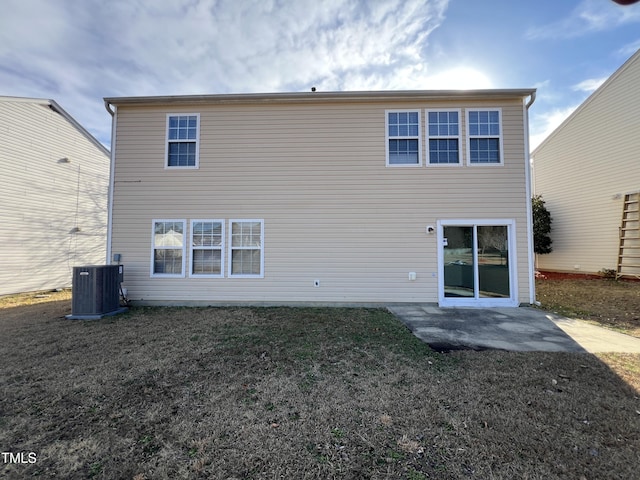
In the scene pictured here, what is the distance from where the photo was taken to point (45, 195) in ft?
35.0

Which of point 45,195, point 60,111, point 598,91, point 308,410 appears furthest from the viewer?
point 598,91

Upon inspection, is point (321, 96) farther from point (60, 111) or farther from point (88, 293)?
point (60, 111)

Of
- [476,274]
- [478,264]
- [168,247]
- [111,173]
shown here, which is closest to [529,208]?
[478,264]

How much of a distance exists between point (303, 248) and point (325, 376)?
4346 mm

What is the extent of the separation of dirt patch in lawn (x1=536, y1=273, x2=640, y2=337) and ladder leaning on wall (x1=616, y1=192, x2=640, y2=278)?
751 millimetres

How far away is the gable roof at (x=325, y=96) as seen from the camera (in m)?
7.32

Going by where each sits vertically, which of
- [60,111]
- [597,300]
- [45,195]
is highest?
[60,111]

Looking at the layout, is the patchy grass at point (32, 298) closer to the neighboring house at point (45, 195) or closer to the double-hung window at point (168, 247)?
the neighboring house at point (45, 195)

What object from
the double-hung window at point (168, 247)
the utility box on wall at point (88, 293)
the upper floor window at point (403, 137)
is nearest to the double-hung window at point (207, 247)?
the double-hung window at point (168, 247)

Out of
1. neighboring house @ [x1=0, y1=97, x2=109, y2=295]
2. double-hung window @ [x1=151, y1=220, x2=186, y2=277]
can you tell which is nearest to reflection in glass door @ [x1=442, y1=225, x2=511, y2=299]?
double-hung window @ [x1=151, y1=220, x2=186, y2=277]

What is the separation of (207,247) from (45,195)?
26.4 ft

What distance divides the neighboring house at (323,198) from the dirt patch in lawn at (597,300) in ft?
3.95

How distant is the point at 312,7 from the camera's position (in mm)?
7410

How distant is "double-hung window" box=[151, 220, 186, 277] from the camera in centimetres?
771
